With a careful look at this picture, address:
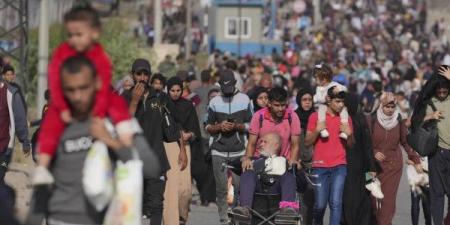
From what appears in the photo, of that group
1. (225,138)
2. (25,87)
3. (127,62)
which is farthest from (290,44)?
(225,138)

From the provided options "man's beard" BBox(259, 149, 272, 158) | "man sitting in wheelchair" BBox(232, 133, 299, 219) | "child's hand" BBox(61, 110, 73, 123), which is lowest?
"man sitting in wheelchair" BBox(232, 133, 299, 219)

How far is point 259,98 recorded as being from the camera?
17.5m

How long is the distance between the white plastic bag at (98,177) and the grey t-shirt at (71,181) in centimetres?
11

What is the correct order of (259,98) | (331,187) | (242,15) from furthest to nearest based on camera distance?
(242,15) < (259,98) < (331,187)

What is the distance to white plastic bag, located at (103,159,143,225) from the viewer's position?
24.4 feet

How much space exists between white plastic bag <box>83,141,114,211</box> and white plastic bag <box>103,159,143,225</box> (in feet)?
0.19

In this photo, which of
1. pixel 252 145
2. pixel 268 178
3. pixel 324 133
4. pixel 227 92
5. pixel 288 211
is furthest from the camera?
pixel 227 92

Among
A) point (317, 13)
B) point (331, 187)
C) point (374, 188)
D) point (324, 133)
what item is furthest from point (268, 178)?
point (317, 13)

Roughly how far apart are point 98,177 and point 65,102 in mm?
411

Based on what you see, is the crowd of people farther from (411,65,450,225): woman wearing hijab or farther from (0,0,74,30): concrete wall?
(0,0,74,30): concrete wall

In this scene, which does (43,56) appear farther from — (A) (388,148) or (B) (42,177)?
(B) (42,177)

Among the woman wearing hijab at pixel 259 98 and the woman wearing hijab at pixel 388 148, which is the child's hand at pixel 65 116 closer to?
the woman wearing hijab at pixel 388 148

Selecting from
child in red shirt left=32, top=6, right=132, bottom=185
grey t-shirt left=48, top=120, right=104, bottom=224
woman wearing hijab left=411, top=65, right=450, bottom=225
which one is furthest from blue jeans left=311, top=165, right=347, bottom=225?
child in red shirt left=32, top=6, right=132, bottom=185

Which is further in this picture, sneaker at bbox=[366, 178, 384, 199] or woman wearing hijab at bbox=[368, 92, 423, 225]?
woman wearing hijab at bbox=[368, 92, 423, 225]
